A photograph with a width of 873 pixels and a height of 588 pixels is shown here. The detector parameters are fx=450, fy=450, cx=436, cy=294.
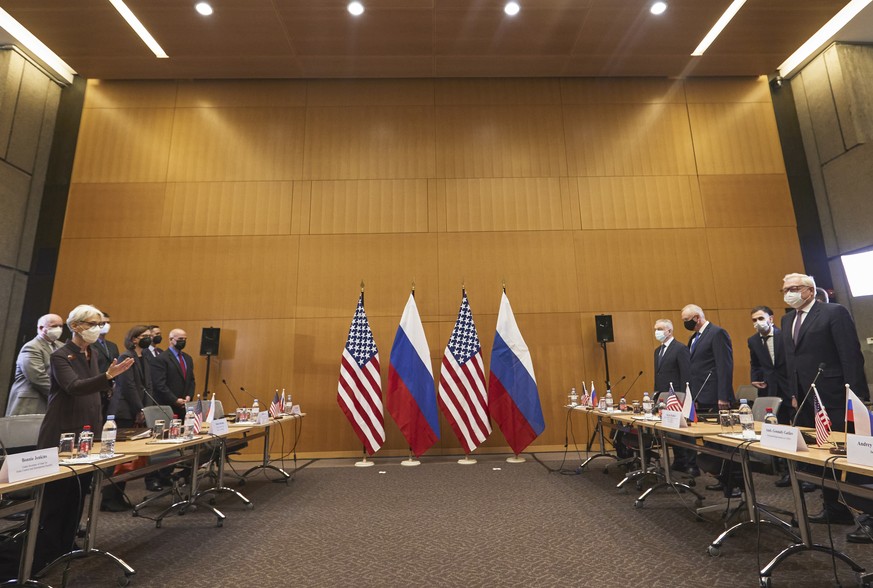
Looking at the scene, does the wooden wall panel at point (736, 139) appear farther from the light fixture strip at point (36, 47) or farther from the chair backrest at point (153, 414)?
the light fixture strip at point (36, 47)

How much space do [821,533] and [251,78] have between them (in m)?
8.34

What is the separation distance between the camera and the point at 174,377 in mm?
4633

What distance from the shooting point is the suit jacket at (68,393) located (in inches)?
96.2

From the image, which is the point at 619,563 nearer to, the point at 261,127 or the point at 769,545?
the point at 769,545

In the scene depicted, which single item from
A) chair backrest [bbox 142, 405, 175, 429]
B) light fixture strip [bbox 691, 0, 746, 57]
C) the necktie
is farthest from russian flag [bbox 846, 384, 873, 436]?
light fixture strip [bbox 691, 0, 746, 57]

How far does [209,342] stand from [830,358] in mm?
6263

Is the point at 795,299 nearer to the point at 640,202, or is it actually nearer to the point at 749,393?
the point at 749,393

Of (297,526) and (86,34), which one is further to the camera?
(86,34)

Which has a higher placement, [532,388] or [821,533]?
[532,388]

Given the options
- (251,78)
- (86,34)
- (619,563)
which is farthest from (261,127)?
(619,563)

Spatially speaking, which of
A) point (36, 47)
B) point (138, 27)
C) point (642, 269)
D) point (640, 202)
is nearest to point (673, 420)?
point (642, 269)

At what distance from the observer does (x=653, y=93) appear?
7195 millimetres

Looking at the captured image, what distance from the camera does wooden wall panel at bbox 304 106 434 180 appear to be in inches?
267

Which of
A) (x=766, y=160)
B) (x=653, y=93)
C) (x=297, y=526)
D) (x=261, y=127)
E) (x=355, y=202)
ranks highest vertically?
(x=653, y=93)
